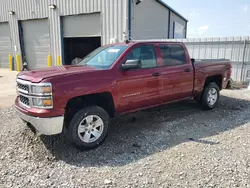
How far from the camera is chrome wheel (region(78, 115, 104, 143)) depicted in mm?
3717

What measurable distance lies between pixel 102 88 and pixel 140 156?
1.31 meters

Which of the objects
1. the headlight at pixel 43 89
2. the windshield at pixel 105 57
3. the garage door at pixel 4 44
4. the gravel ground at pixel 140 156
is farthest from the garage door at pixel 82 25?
the headlight at pixel 43 89

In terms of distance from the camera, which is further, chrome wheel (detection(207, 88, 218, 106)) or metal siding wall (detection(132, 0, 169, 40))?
metal siding wall (detection(132, 0, 169, 40))

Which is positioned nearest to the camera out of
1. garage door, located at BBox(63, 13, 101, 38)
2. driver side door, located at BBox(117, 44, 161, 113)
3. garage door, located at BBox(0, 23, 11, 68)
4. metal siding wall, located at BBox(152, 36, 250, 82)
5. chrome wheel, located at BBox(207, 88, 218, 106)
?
driver side door, located at BBox(117, 44, 161, 113)

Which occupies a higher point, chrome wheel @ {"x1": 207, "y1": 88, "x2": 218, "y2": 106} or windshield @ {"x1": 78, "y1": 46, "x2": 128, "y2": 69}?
windshield @ {"x1": 78, "y1": 46, "x2": 128, "y2": 69}

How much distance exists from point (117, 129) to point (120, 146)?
788 mm

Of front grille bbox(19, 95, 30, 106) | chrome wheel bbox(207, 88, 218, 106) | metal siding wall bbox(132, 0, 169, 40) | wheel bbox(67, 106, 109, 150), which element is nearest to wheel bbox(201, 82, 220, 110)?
chrome wheel bbox(207, 88, 218, 106)

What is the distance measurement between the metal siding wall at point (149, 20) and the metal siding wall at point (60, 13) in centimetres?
84

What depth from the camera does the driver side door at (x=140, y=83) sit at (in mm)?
4117

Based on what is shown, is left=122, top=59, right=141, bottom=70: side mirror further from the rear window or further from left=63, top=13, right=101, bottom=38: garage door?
left=63, top=13, right=101, bottom=38: garage door

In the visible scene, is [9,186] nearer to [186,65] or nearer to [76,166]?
[76,166]

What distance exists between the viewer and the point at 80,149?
3742mm

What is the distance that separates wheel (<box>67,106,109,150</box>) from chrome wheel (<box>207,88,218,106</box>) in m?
3.29

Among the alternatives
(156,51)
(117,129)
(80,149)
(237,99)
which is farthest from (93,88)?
(237,99)
